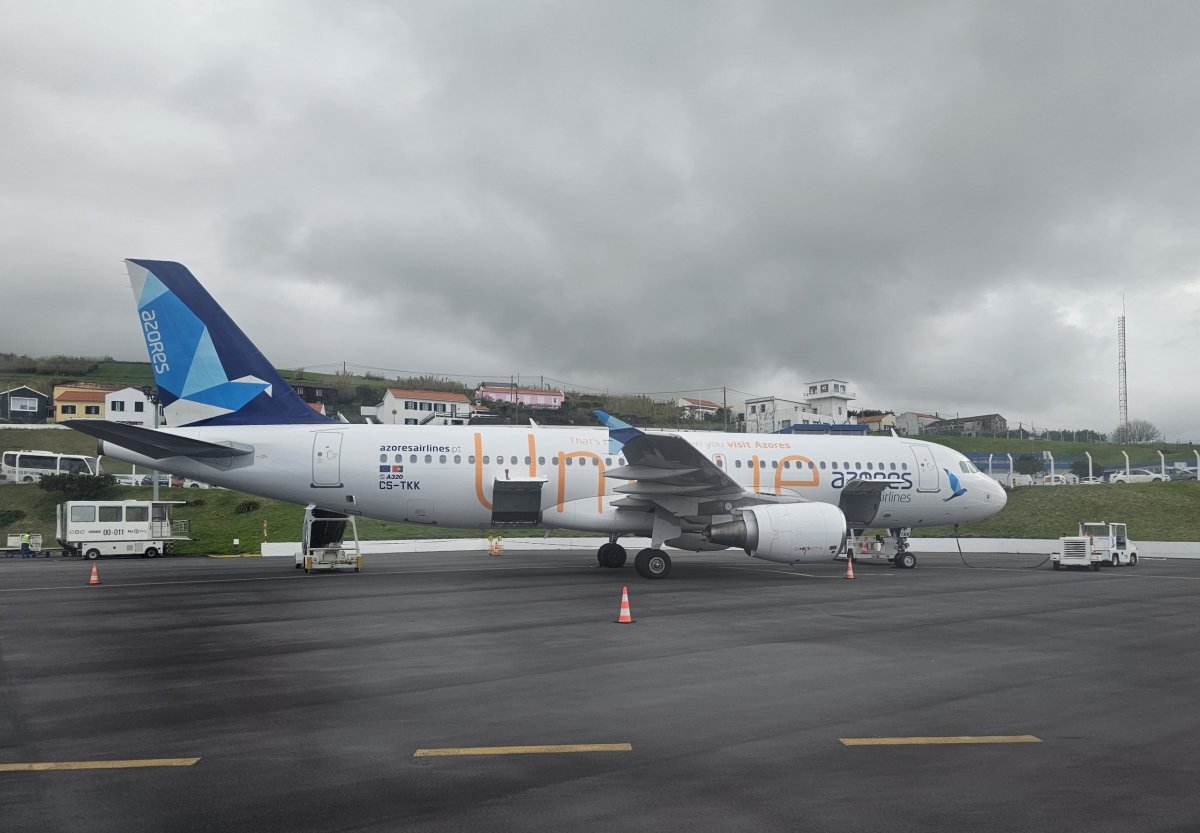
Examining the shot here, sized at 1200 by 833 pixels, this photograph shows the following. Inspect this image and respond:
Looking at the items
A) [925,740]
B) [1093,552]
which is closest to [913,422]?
[1093,552]

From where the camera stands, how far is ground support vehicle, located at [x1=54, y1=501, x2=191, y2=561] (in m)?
32.7

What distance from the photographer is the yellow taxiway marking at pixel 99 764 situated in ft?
18.9

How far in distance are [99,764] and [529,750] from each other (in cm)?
297

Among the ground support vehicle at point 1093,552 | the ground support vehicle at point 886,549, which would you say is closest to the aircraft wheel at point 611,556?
the ground support vehicle at point 886,549

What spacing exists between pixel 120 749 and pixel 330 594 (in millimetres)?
10538

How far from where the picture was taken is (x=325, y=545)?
23.1m

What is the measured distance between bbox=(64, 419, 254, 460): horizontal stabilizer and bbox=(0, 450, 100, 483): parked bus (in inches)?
1731

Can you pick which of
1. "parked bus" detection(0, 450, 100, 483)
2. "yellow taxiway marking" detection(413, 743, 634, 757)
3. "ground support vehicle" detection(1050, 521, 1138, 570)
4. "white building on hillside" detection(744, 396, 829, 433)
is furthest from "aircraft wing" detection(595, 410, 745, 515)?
"white building on hillside" detection(744, 396, 829, 433)

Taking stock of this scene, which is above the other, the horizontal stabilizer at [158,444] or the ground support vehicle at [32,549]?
the horizontal stabilizer at [158,444]

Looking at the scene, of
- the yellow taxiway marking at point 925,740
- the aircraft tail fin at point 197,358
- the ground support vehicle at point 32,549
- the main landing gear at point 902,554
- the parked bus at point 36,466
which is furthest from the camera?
the parked bus at point 36,466

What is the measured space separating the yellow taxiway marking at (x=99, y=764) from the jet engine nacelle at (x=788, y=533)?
13.7m

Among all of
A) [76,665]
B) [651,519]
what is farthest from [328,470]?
[76,665]

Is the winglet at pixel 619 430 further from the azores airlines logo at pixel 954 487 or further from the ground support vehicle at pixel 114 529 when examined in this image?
the ground support vehicle at pixel 114 529

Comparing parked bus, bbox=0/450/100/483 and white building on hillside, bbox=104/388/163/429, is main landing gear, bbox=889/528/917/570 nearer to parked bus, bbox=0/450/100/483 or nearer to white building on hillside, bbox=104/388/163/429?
parked bus, bbox=0/450/100/483
